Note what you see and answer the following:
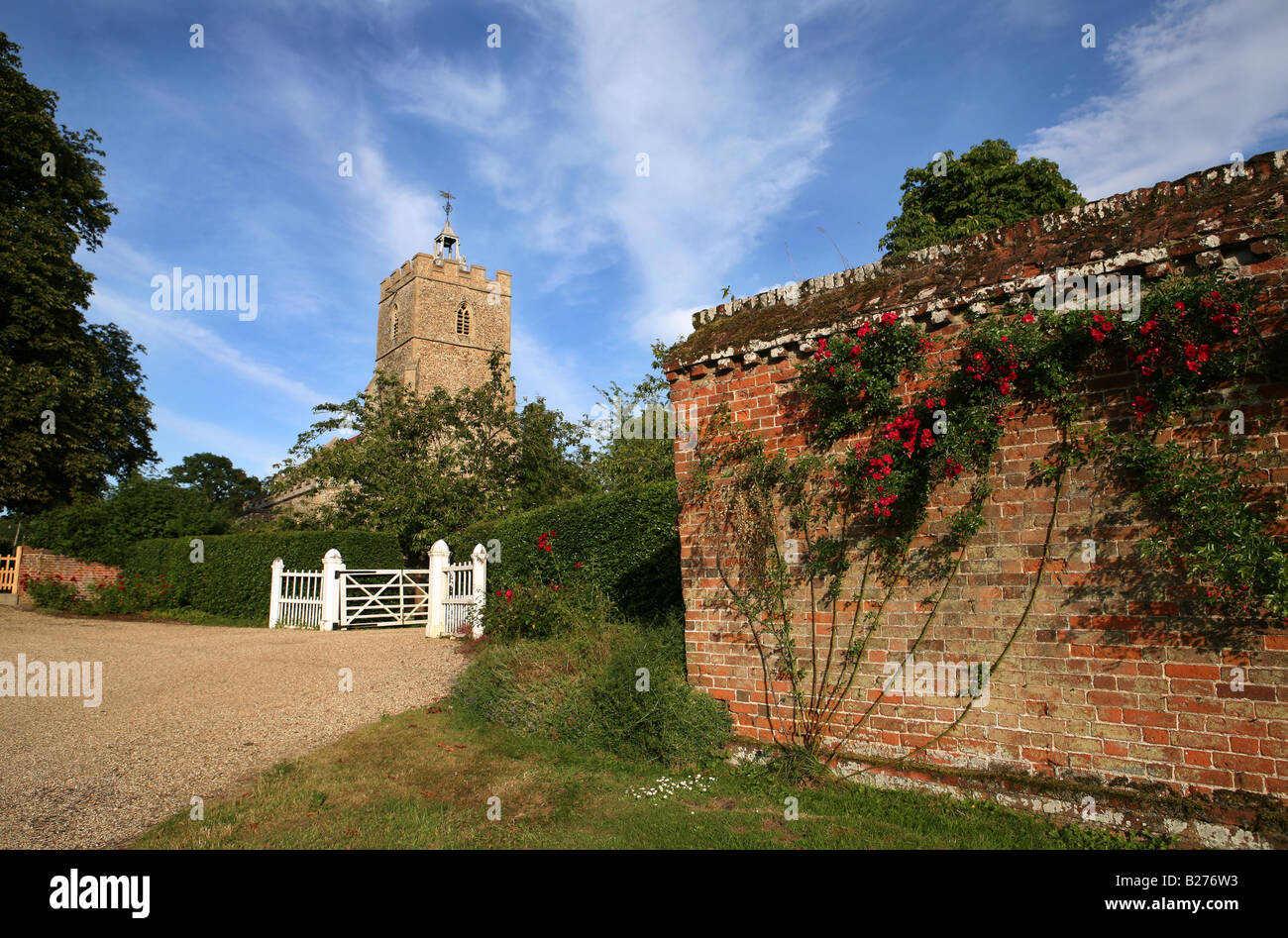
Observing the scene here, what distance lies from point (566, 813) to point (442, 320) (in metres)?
38.9

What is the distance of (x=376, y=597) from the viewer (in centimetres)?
1579

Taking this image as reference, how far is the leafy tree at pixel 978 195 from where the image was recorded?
1773cm

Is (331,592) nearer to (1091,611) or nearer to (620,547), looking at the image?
(620,547)

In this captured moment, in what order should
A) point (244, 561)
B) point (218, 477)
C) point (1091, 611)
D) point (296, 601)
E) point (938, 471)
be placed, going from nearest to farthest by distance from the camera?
1. point (1091, 611)
2. point (938, 471)
3. point (296, 601)
4. point (244, 561)
5. point (218, 477)

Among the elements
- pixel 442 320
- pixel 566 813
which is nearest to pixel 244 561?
pixel 566 813

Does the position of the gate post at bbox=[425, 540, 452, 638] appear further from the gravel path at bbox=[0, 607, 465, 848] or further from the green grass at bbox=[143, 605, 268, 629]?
the green grass at bbox=[143, 605, 268, 629]

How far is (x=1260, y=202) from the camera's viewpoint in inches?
135

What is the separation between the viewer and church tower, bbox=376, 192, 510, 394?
38844 millimetres

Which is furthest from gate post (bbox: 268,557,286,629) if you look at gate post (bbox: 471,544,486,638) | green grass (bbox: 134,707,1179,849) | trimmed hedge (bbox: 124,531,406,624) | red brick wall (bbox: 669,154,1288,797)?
red brick wall (bbox: 669,154,1288,797)

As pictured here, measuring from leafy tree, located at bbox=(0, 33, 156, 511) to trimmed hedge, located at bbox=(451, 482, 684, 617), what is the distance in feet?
54.3

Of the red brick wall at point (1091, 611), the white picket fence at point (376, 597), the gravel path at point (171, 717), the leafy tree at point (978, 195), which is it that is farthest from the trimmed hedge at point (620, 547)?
the leafy tree at point (978, 195)
